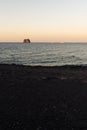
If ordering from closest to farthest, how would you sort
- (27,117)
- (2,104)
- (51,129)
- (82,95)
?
(51,129)
(27,117)
(2,104)
(82,95)

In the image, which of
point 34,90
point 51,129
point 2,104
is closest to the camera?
point 51,129

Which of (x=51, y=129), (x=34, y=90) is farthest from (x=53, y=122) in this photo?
(x=34, y=90)

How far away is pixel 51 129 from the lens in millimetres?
10422

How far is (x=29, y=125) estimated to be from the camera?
35.2ft

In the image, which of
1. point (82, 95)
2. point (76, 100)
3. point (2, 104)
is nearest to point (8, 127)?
point (2, 104)

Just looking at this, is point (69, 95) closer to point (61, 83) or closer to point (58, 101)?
point (58, 101)

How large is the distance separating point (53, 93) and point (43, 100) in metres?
1.67

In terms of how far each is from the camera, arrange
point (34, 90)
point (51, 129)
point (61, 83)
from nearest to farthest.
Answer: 1. point (51, 129)
2. point (34, 90)
3. point (61, 83)

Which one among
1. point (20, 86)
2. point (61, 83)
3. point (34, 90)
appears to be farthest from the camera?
point (61, 83)

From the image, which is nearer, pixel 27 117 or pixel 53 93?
pixel 27 117

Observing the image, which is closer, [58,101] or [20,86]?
[58,101]

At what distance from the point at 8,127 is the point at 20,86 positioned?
7198 millimetres

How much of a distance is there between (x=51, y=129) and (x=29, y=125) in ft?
2.98

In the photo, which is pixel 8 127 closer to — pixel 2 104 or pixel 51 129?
pixel 51 129
